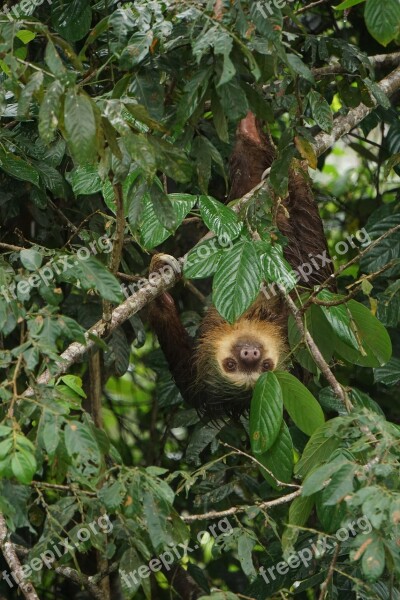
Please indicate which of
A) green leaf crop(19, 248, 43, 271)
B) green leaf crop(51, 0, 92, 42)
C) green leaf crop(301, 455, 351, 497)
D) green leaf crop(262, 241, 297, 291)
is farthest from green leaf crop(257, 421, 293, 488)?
green leaf crop(51, 0, 92, 42)

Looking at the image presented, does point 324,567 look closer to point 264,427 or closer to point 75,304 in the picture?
point 264,427

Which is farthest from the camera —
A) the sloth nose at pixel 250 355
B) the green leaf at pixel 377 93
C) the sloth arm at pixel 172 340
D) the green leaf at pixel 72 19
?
the sloth arm at pixel 172 340

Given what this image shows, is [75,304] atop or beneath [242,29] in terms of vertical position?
beneath

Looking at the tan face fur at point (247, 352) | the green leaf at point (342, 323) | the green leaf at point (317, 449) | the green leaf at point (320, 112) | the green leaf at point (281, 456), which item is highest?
the green leaf at point (320, 112)

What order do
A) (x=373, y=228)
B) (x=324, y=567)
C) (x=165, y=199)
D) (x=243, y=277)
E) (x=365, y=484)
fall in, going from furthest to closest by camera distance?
(x=373, y=228), (x=324, y=567), (x=243, y=277), (x=165, y=199), (x=365, y=484)

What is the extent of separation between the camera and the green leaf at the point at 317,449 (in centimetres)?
298

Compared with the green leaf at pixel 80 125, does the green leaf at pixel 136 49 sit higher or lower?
higher

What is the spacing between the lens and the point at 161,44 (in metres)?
2.80

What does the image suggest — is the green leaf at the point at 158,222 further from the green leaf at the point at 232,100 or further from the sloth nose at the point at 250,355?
the sloth nose at the point at 250,355

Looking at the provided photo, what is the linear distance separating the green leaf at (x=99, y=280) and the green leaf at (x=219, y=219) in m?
0.68

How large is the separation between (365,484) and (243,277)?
0.83 meters

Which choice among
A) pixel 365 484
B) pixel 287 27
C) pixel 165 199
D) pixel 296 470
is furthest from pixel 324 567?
pixel 287 27

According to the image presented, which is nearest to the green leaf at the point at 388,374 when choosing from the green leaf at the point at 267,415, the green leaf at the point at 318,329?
the green leaf at the point at 318,329

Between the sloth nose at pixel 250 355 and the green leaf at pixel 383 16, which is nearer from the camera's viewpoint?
the green leaf at pixel 383 16
